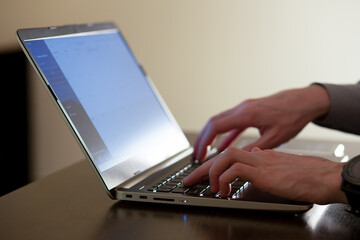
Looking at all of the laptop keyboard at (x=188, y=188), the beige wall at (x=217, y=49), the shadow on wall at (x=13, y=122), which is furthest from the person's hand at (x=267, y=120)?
the beige wall at (x=217, y=49)

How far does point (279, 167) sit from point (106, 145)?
0.33 m

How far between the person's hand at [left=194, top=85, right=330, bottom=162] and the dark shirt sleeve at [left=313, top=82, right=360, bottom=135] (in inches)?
1.7

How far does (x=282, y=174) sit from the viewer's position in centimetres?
83

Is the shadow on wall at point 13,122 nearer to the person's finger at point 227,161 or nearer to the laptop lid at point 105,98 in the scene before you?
the laptop lid at point 105,98

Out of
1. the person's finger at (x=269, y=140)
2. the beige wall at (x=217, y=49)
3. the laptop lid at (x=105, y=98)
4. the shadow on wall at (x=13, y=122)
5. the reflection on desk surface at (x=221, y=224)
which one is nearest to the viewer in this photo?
the reflection on desk surface at (x=221, y=224)

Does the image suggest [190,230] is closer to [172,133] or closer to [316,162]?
[316,162]

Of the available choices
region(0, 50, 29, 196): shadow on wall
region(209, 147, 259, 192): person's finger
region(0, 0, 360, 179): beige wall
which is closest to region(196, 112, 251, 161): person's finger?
region(209, 147, 259, 192): person's finger

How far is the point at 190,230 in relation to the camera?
766mm

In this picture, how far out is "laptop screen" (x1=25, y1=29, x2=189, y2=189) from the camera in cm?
96

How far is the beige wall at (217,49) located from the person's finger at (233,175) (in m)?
2.28

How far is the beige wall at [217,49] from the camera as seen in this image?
301 cm

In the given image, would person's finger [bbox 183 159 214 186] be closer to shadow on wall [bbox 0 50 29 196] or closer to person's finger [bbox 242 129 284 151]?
person's finger [bbox 242 129 284 151]

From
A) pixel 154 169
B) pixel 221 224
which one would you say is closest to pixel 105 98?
pixel 154 169

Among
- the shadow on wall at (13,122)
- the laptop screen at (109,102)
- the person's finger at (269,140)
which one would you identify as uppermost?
the shadow on wall at (13,122)
